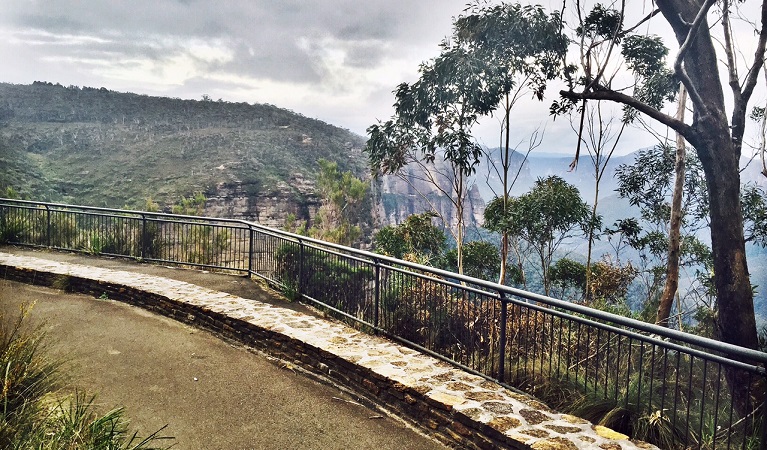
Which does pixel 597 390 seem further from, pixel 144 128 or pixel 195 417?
pixel 144 128

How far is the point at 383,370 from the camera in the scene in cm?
529

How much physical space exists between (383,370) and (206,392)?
1.78 meters

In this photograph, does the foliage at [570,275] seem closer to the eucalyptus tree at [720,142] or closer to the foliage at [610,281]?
the foliage at [610,281]


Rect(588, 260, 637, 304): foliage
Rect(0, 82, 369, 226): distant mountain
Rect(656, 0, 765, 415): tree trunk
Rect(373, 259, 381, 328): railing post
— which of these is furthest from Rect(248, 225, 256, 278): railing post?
Rect(0, 82, 369, 226): distant mountain

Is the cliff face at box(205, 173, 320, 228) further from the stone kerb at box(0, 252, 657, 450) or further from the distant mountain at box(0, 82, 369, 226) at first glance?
the stone kerb at box(0, 252, 657, 450)

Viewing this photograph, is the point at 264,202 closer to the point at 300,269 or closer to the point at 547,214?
the point at 547,214

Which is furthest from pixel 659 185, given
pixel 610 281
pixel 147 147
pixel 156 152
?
pixel 147 147

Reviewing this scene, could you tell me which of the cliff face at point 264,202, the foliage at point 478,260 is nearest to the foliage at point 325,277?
the foliage at point 478,260

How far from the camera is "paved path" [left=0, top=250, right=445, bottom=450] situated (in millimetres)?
4453

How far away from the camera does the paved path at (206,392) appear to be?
14.6ft

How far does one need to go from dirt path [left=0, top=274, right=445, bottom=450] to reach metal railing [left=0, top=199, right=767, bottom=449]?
1291 mm

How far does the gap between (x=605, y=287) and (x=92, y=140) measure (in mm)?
48839

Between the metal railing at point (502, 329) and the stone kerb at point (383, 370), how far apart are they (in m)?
0.31

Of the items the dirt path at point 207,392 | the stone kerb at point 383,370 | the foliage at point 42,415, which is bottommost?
the dirt path at point 207,392
